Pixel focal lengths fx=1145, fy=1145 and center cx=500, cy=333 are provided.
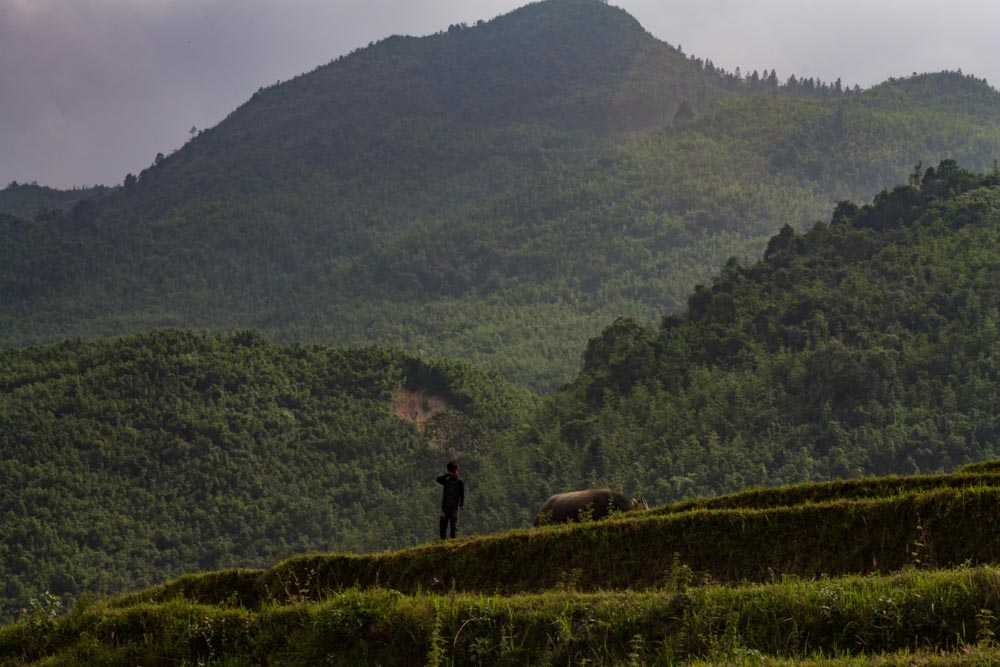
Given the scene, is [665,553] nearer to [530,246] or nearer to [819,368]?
[819,368]

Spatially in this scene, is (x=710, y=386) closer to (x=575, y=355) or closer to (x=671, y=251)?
(x=575, y=355)

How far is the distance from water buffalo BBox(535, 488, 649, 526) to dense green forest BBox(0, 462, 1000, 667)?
2849 millimetres

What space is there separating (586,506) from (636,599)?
7846 millimetres

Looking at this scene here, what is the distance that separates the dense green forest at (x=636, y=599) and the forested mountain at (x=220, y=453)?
129 feet

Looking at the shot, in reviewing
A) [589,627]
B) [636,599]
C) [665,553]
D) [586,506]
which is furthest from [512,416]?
[589,627]

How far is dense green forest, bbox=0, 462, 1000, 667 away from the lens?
11.3 metres

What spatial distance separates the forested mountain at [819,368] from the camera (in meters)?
50.1

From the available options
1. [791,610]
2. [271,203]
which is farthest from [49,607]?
[271,203]

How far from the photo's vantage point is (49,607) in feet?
53.9

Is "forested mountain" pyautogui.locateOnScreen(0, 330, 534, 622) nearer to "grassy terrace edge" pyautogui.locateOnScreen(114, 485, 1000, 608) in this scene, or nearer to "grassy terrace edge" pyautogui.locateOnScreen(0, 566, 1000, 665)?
"grassy terrace edge" pyautogui.locateOnScreen(114, 485, 1000, 608)

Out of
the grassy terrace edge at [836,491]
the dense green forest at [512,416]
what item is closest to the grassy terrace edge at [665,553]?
the grassy terrace edge at [836,491]

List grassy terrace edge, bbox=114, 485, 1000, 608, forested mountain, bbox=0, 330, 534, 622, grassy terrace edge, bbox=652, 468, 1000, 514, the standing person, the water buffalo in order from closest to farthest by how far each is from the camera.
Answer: grassy terrace edge, bbox=114, 485, 1000, 608
grassy terrace edge, bbox=652, 468, 1000, 514
the standing person
the water buffalo
forested mountain, bbox=0, 330, 534, 622

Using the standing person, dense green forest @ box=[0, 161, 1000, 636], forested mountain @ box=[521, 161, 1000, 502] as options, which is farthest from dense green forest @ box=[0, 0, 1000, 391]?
the standing person

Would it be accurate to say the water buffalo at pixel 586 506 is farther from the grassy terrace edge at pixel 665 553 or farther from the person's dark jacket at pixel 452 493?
the grassy terrace edge at pixel 665 553
